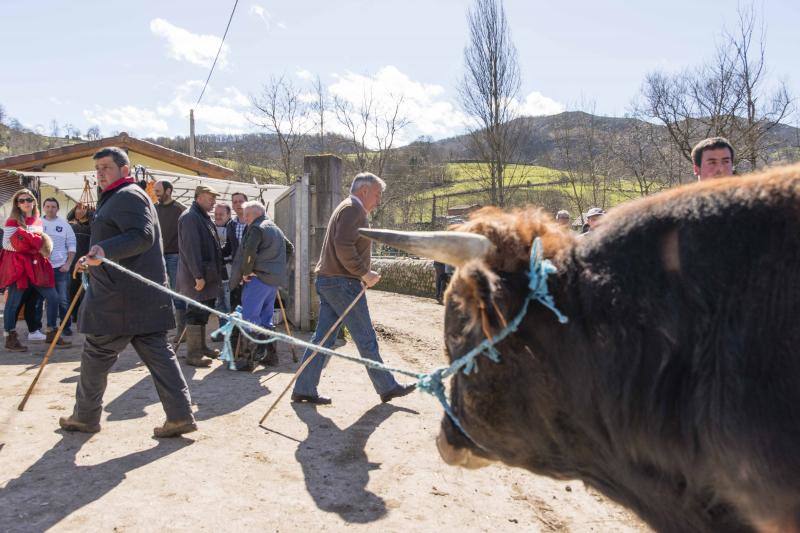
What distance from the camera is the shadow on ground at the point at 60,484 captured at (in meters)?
3.45

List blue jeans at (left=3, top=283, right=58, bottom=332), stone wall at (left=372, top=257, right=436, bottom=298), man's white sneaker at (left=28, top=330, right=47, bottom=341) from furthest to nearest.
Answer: stone wall at (left=372, top=257, right=436, bottom=298) → man's white sneaker at (left=28, top=330, right=47, bottom=341) → blue jeans at (left=3, top=283, right=58, bottom=332)

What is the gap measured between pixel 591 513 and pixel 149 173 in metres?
9.80

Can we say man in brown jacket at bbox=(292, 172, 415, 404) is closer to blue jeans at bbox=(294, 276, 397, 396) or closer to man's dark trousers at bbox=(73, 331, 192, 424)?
blue jeans at bbox=(294, 276, 397, 396)

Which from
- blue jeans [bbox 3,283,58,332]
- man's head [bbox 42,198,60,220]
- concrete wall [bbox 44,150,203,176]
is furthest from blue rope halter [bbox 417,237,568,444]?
concrete wall [bbox 44,150,203,176]

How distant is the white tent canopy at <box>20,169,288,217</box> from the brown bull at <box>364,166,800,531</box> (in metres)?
10.2

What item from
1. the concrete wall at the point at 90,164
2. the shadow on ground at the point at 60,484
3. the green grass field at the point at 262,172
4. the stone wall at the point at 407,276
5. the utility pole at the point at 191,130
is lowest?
the stone wall at the point at 407,276

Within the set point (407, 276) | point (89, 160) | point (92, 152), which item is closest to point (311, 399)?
point (407, 276)

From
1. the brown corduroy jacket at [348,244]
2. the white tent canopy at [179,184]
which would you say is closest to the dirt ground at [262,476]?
the brown corduroy jacket at [348,244]

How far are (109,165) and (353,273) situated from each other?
7.49ft

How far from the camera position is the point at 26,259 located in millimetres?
8031

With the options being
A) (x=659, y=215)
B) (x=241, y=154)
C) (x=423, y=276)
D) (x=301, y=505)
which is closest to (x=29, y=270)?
(x=301, y=505)

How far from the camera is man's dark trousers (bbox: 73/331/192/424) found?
180 inches

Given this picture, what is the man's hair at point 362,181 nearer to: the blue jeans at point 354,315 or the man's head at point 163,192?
the blue jeans at point 354,315

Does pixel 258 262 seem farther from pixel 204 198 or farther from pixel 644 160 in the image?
pixel 644 160
